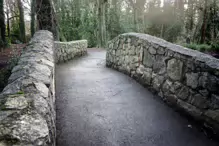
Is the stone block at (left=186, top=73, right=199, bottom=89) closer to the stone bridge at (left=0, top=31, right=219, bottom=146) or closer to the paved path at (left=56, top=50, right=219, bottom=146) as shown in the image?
the stone bridge at (left=0, top=31, right=219, bottom=146)

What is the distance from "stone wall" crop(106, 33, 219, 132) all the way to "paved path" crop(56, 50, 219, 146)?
25 centimetres

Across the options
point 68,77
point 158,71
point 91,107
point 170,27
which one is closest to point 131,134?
point 91,107

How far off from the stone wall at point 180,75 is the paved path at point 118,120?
0.25 meters

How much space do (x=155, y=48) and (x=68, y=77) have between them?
2.90 m

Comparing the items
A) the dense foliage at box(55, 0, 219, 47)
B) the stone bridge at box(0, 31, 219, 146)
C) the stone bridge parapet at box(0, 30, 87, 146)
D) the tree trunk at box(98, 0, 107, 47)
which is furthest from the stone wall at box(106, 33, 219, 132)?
the dense foliage at box(55, 0, 219, 47)

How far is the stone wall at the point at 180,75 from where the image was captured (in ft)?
8.31

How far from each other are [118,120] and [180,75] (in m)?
1.35

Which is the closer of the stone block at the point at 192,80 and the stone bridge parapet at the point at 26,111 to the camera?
the stone bridge parapet at the point at 26,111

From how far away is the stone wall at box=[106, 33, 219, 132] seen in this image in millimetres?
2533

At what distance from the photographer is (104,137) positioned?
2.51 meters

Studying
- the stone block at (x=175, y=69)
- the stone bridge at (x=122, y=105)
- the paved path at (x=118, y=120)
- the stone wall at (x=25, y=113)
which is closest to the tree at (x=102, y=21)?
the stone bridge at (x=122, y=105)

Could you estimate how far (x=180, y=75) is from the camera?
10.2 feet

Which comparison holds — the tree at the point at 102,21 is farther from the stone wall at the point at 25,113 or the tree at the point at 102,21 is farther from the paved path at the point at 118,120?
the stone wall at the point at 25,113

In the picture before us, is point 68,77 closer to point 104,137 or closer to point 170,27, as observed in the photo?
point 104,137
